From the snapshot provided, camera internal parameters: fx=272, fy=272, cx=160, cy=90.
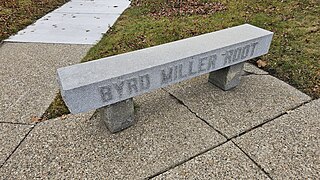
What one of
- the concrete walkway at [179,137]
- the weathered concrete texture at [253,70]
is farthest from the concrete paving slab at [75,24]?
the weathered concrete texture at [253,70]

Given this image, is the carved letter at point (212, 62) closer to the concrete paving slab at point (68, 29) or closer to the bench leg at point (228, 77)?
the bench leg at point (228, 77)

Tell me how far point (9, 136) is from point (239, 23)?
4.72m

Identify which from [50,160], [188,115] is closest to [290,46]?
[188,115]

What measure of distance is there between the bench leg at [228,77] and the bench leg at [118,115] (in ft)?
4.32

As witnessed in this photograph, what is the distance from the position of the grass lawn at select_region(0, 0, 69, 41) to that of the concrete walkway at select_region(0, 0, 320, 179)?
2431mm

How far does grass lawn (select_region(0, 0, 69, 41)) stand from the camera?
569cm

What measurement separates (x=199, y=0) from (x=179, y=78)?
5.30 metres

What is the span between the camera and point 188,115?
3135mm

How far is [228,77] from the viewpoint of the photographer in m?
3.46

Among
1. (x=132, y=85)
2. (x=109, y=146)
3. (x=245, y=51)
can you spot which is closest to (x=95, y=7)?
(x=245, y=51)

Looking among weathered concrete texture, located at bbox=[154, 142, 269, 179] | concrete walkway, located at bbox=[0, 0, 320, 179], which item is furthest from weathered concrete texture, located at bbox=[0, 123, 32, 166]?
weathered concrete texture, located at bbox=[154, 142, 269, 179]

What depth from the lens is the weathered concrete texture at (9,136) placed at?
2.67 meters

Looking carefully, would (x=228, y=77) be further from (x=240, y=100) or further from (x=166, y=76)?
(x=166, y=76)

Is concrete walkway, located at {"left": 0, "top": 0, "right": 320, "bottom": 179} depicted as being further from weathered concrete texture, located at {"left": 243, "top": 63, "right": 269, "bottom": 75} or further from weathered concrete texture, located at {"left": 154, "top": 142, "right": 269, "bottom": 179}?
weathered concrete texture, located at {"left": 243, "top": 63, "right": 269, "bottom": 75}
